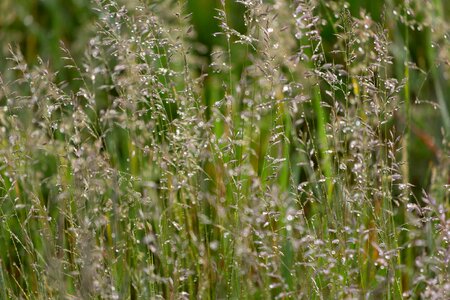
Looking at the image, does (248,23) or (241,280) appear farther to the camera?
(248,23)

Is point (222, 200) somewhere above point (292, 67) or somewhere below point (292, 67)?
below

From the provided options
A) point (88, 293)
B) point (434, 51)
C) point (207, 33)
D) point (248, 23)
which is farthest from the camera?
point (207, 33)

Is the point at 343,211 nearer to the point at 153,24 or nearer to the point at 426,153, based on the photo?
the point at 153,24

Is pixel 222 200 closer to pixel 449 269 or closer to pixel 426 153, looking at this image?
pixel 449 269

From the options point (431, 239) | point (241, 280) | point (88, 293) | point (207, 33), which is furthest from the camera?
point (207, 33)

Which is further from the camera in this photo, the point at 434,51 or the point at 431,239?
the point at 434,51

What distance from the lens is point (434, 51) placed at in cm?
313

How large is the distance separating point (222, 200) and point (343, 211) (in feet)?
0.78

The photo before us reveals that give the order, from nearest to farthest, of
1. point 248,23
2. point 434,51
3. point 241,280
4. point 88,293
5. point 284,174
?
point 88,293 < point 241,280 < point 248,23 < point 284,174 < point 434,51

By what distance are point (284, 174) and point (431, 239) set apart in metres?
0.50

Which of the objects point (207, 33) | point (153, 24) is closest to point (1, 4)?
point (207, 33)

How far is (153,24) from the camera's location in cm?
187

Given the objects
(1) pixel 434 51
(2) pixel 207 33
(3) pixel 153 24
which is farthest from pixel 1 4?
(3) pixel 153 24

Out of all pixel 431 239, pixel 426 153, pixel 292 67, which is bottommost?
pixel 426 153
